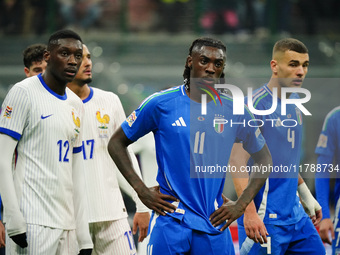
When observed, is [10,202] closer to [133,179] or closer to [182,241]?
[133,179]

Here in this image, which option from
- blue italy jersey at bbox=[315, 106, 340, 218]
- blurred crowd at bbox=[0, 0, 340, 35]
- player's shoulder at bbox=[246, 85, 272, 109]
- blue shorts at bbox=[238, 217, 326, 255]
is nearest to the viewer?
blue shorts at bbox=[238, 217, 326, 255]

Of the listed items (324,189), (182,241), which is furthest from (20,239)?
(324,189)

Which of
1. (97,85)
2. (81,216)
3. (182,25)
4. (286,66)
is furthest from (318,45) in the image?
(81,216)

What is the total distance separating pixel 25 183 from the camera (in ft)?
15.1

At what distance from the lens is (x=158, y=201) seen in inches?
173

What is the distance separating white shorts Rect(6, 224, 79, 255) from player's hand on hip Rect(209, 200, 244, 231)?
1.11 metres

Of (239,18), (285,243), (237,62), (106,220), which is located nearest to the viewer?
(285,243)

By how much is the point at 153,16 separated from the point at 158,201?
31.2 feet

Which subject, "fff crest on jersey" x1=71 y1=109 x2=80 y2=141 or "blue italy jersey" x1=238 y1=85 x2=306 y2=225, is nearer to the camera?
"fff crest on jersey" x1=71 y1=109 x2=80 y2=141

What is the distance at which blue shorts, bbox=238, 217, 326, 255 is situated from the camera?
18.2 feet

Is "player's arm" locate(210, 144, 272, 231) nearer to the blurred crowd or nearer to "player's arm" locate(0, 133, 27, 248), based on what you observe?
"player's arm" locate(0, 133, 27, 248)

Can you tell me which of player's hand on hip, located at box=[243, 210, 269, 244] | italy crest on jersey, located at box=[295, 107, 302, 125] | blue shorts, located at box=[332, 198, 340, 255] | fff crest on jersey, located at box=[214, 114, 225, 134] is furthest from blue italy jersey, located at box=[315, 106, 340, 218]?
fff crest on jersey, located at box=[214, 114, 225, 134]

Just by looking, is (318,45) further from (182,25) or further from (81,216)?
(81,216)

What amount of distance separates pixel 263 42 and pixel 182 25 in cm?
164
